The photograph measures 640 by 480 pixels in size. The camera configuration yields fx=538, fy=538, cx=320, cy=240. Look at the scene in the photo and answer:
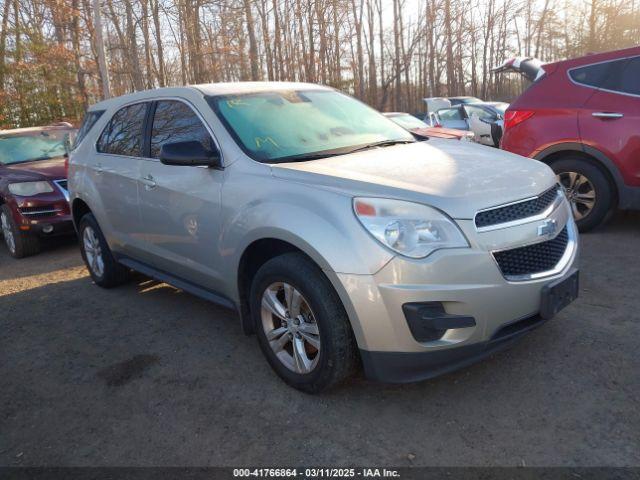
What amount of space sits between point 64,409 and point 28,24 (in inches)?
→ 1001

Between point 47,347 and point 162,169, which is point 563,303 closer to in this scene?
point 162,169

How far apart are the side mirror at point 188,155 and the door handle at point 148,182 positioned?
0.63 metres

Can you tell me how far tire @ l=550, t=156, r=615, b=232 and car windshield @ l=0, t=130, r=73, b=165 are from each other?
6920mm

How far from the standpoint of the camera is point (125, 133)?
14.7 ft

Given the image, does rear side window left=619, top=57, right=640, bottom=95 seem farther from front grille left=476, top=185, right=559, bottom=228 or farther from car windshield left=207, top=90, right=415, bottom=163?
front grille left=476, top=185, right=559, bottom=228

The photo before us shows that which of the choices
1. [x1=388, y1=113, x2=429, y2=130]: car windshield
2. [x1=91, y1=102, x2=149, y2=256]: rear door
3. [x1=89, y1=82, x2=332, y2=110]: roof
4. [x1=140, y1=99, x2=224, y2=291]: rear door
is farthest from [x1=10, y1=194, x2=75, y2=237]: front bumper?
[x1=388, y1=113, x2=429, y2=130]: car windshield

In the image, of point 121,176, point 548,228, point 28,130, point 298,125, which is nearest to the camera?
point 548,228

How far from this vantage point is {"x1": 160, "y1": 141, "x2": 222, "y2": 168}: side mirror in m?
3.20

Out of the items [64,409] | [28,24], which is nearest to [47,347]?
[64,409]

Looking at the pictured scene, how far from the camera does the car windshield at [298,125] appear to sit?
3.30 m

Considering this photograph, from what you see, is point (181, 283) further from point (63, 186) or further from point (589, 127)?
point (589, 127)

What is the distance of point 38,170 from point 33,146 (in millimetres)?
1276

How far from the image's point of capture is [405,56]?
31.1m

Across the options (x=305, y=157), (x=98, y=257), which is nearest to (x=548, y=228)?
(x=305, y=157)
